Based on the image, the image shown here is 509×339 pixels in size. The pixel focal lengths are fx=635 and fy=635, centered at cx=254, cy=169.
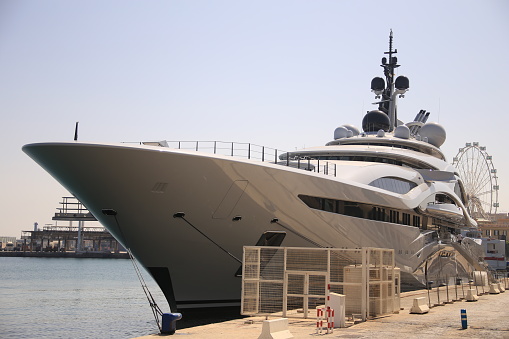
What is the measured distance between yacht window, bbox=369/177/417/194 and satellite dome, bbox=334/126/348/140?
8.44m

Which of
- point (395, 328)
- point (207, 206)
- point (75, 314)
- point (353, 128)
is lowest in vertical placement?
point (75, 314)

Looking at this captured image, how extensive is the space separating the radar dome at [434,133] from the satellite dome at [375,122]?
9.57 ft

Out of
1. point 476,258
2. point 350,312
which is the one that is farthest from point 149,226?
point 476,258

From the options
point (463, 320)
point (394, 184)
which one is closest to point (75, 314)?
point (394, 184)

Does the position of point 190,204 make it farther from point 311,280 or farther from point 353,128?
point 353,128

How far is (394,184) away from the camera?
28484 mm

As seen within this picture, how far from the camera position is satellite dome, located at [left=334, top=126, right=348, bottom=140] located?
124 ft

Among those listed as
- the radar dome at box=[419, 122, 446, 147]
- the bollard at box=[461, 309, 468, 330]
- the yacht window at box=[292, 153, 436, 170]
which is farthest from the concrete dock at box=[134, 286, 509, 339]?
the radar dome at box=[419, 122, 446, 147]

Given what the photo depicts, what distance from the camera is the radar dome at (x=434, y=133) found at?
135ft

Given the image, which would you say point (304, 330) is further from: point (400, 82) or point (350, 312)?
point (400, 82)

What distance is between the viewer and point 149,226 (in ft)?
63.6

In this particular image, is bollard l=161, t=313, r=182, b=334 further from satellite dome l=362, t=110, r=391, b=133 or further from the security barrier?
satellite dome l=362, t=110, r=391, b=133

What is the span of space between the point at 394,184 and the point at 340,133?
10021mm

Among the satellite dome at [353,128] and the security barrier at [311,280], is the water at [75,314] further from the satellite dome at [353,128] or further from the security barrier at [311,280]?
the satellite dome at [353,128]
